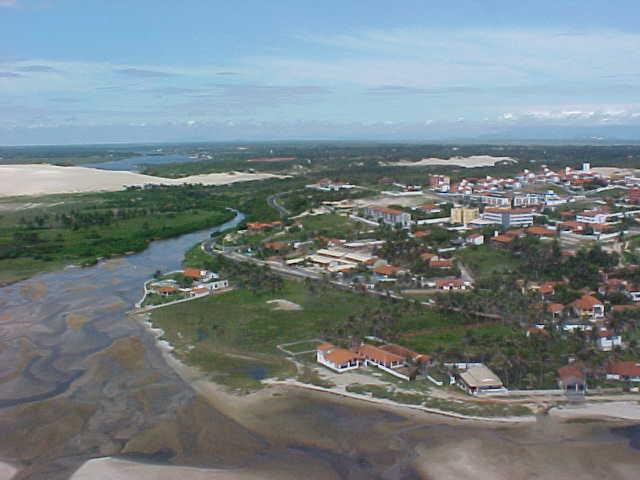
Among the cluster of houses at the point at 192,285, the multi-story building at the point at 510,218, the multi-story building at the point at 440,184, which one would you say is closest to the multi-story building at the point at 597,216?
the multi-story building at the point at 510,218

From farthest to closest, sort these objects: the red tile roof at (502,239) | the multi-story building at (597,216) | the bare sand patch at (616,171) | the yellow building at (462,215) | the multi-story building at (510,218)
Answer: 1. the bare sand patch at (616,171)
2. the yellow building at (462,215)
3. the multi-story building at (510,218)
4. the multi-story building at (597,216)
5. the red tile roof at (502,239)

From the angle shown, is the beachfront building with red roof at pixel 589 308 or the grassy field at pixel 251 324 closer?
the grassy field at pixel 251 324

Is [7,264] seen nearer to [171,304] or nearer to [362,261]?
[171,304]

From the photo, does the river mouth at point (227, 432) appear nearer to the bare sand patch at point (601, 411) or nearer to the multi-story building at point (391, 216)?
the bare sand patch at point (601, 411)

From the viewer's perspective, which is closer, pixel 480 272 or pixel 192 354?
pixel 192 354

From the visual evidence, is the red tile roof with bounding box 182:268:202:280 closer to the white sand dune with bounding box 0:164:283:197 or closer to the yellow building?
the yellow building

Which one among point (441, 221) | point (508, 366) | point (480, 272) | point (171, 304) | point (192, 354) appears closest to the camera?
point (508, 366)

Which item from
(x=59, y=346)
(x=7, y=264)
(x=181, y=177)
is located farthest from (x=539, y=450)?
(x=181, y=177)
